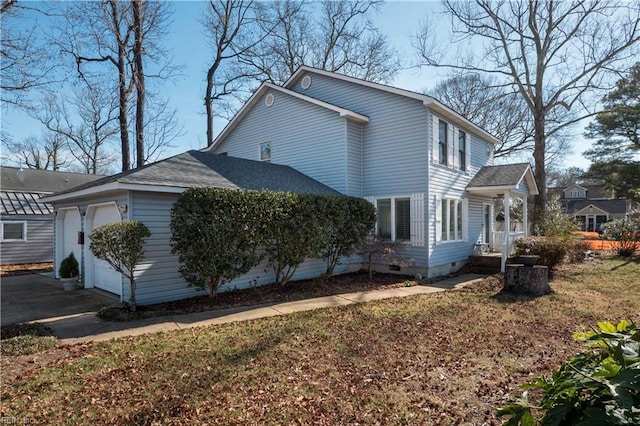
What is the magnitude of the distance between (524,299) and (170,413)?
7.87 m

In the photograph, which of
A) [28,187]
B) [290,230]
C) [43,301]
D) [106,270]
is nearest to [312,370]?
[290,230]

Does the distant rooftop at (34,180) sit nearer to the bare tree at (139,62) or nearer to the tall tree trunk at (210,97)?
the bare tree at (139,62)

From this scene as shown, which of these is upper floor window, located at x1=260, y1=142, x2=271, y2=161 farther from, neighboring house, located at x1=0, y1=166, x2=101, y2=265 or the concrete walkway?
neighboring house, located at x1=0, y1=166, x2=101, y2=265

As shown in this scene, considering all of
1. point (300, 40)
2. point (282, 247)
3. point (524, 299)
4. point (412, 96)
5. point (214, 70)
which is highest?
point (300, 40)

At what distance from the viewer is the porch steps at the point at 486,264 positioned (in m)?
12.9

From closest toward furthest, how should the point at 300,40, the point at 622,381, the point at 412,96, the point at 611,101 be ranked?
the point at 622,381 < the point at 412,96 < the point at 300,40 < the point at 611,101

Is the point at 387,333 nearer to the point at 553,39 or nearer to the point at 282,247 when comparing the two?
the point at 282,247

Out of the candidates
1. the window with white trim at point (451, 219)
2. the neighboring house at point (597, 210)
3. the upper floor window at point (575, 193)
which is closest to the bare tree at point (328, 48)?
the window with white trim at point (451, 219)

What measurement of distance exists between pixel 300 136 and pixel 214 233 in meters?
7.25

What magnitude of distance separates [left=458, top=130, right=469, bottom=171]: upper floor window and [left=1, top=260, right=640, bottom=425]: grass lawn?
25.7 ft

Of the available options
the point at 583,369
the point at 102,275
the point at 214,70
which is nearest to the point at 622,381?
the point at 583,369

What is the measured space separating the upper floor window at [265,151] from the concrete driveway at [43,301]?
816cm

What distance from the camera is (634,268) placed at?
514 inches

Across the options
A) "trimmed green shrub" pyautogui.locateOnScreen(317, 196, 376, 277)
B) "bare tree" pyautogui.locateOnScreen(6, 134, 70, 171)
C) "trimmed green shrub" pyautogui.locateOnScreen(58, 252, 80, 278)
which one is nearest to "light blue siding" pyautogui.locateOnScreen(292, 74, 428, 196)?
"trimmed green shrub" pyautogui.locateOnScreen(317, 196, 376, 277)
